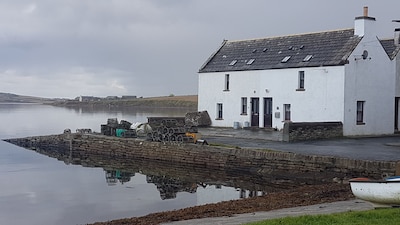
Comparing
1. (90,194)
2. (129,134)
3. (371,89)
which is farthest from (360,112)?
(90,194)

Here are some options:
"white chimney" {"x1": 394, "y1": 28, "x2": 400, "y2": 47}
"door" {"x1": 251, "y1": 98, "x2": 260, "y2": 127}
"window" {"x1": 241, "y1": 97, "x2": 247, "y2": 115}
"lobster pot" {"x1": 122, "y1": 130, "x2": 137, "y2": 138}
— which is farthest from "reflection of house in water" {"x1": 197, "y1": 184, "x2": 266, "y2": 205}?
"white chimney" {"x1": 394, "y1": 28, "x2": 400, "y2": 47}

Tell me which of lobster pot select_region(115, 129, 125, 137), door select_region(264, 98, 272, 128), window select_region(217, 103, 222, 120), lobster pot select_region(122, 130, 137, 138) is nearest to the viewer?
door select_region(264, 98, 272, 128)

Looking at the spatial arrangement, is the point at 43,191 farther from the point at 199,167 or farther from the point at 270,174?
the point at 270,174

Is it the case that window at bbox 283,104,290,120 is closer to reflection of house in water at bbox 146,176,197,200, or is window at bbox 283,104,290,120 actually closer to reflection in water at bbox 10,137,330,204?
reflection in water at bbox 10,137,330,204

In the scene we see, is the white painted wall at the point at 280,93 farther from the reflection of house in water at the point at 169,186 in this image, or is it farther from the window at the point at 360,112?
the reflection of house in water at the point at 169,186

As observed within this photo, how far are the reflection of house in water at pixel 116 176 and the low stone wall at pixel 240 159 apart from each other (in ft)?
9.19

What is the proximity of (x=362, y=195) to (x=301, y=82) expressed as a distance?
83.6 feet

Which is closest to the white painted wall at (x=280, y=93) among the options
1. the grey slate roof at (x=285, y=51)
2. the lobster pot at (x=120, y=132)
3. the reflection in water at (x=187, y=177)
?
the grey slate roof at (x=285, y=51)

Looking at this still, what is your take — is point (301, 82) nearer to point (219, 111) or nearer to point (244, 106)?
point (244, 106)

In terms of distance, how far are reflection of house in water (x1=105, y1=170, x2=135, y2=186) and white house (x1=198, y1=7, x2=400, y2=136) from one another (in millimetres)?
11726

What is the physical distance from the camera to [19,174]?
32750mm

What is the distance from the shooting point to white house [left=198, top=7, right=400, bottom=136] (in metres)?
35.6

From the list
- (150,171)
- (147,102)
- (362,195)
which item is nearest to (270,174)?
(150,171)

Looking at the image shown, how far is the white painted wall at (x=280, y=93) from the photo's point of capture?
35500 mm
